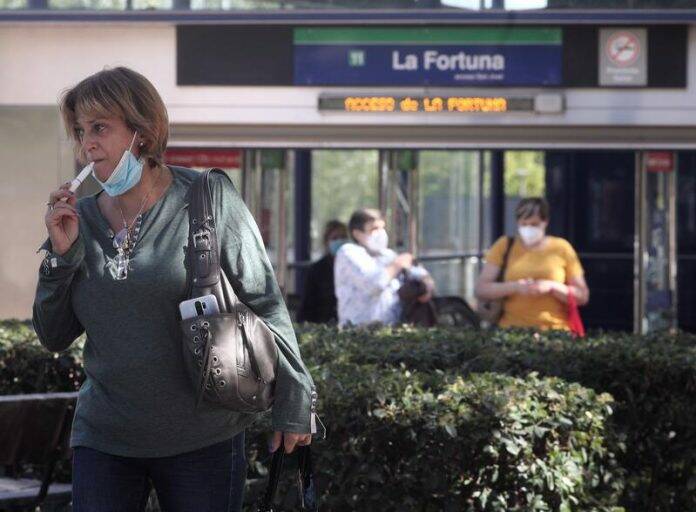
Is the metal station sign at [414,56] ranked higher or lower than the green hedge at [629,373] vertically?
higher

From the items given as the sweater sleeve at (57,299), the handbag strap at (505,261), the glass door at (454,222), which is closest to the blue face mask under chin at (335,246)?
the handbag strap at (505,261)

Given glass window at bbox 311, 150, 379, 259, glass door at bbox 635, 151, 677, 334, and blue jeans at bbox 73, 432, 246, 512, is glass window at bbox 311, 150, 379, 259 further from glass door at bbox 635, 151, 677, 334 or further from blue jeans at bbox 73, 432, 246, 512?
blue jeans at bbox 73, 432, 246, 512

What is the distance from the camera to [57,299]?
3.42 meters

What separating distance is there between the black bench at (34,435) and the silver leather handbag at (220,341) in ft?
6.58

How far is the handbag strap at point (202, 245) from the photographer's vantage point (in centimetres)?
333

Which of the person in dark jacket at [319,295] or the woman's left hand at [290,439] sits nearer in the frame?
the woman's left hand at [290,439]

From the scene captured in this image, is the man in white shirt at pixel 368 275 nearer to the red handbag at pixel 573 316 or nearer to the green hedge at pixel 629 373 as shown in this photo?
the red handbag at pixel 573 316

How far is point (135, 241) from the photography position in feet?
11.2

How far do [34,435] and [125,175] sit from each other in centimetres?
205

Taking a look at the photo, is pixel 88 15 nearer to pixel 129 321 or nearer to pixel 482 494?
pixel 482 494

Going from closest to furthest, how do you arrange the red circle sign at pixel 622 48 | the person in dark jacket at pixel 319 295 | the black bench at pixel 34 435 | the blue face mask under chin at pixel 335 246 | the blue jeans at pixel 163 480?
1. the blue jeans at pixel 163 480
2. the black bench at pixel 34 435
3. the red circle sign at pixel 622 48
4. the person in dark jacket at pixel 319 295
5. the blue face mask under chin at pixel 335 246

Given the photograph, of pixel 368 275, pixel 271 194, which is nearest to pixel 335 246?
pixel 271 194

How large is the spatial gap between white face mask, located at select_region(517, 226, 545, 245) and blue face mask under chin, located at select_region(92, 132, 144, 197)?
5914mm

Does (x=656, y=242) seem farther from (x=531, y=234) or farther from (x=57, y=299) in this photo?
(x=57, y=299)
